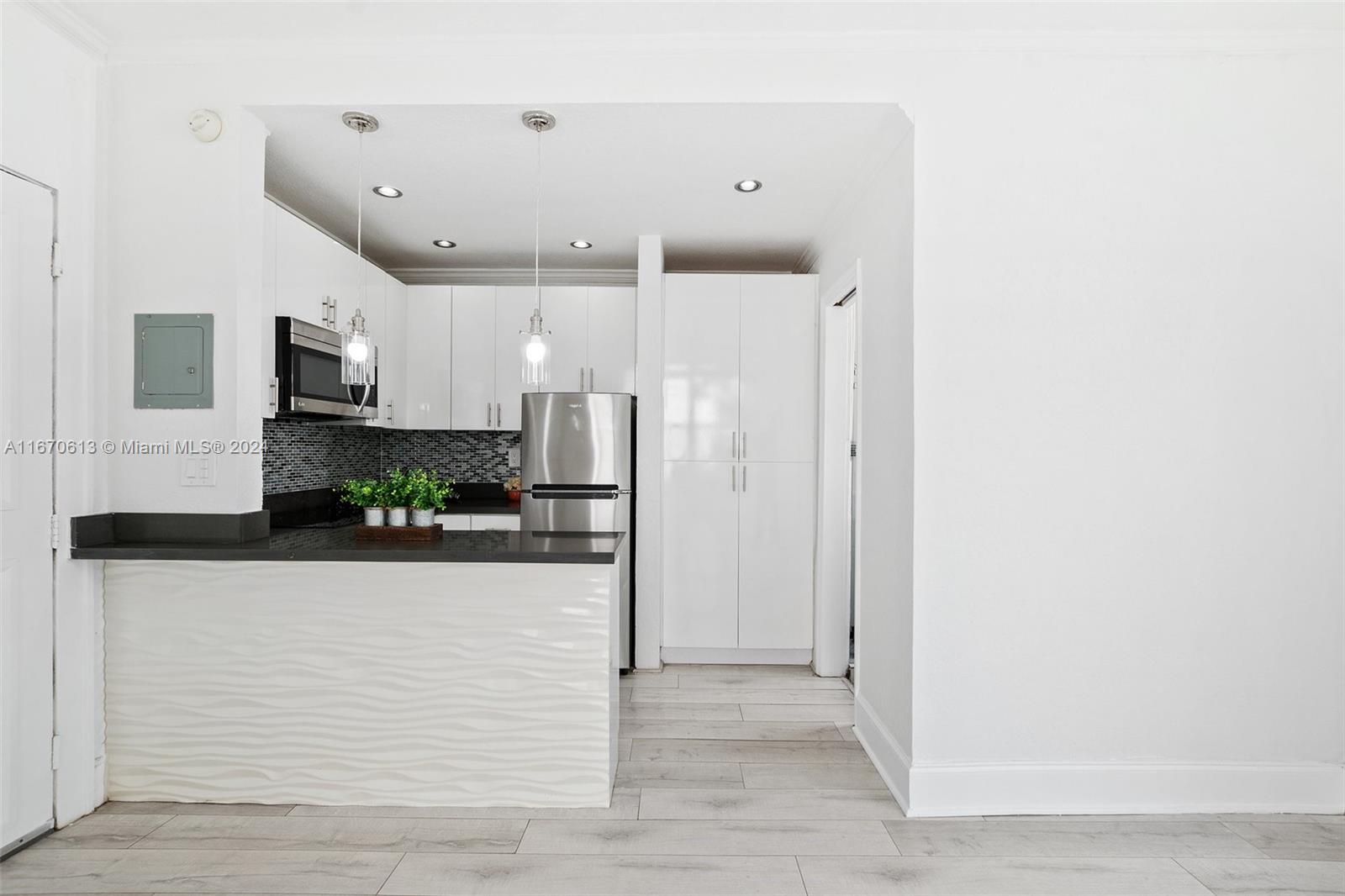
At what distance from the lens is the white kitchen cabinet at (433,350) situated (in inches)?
181

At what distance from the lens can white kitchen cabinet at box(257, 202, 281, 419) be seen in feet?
9.15

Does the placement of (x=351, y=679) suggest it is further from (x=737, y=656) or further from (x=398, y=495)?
(x=737, y=656)

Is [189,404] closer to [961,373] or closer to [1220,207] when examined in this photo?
[961,373]

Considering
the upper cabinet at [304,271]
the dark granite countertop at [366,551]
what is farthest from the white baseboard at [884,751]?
the upper cabinet at [304,271]

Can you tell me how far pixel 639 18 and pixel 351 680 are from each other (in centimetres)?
235

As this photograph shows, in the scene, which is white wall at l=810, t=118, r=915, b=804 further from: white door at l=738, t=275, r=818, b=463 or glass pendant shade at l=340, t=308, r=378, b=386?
glass pendant shade at l=340, t=308, r=378, b=386

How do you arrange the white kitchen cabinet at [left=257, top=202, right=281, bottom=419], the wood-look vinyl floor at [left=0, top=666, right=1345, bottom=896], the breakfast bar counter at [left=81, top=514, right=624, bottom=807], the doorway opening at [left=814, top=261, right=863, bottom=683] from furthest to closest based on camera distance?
the doorway opening at [left=814, top=261, right=863, bottom=683] → the white kitchen cabinet at [left=257, top=202, right=281, bottom=419] → the breakfast bar counter at [left=81, top=514, right=624, bottom=807] → the wood-look vinyl floor at [left=0, top=666, right=1345, bottom=896]

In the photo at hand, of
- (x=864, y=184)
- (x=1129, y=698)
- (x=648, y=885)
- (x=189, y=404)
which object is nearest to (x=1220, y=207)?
(x=864, y=184)

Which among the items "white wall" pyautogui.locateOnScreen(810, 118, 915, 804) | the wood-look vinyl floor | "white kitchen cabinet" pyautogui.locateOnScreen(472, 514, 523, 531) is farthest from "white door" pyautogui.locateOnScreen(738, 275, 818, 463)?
the wood-look vinyl floor

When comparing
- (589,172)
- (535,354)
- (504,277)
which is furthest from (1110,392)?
(504,277)

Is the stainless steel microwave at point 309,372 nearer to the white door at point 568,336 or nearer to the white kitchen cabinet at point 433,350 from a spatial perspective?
the white kitchen cabinet at point 433,350

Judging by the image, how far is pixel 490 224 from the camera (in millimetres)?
3955

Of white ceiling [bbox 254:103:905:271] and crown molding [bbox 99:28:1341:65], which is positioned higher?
crown molding [bbox 99:28:1341:65]

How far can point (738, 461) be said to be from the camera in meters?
4.29
